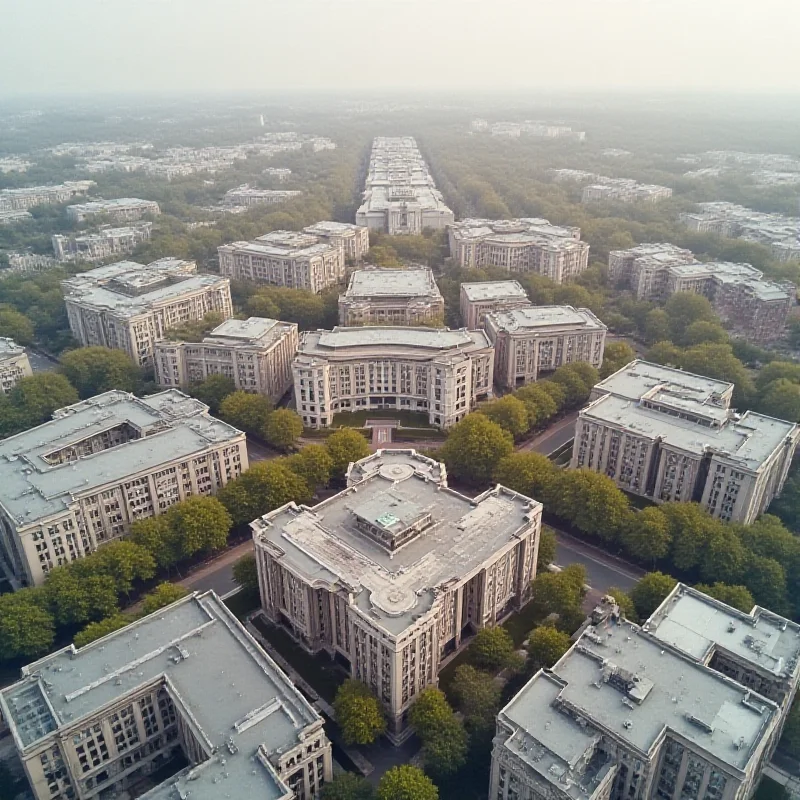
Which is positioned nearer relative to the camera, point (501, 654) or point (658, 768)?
point (658, 768)

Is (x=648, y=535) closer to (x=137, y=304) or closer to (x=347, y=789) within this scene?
(x=347, y=789)

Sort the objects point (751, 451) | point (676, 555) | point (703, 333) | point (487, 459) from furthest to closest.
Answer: point (703, 333) → point (487, 459) → point (751, 451) → point (676, 555)

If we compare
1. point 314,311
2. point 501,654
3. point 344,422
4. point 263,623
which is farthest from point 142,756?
point 314,311

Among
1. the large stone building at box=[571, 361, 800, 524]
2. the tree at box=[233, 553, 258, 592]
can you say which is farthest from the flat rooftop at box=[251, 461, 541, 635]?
the large stone building at box=[571, 361, 800, 524]

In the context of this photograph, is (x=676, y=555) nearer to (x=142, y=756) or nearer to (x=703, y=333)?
(x=142, y=756)

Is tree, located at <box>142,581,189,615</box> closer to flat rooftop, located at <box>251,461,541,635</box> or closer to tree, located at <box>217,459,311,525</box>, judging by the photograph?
flat rooftop, located at <box>251,461,541,635</box>

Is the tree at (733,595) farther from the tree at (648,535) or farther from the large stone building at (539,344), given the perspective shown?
the large stone building at (539,344)

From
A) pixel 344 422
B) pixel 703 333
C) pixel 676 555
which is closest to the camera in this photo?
pixel 676 555
